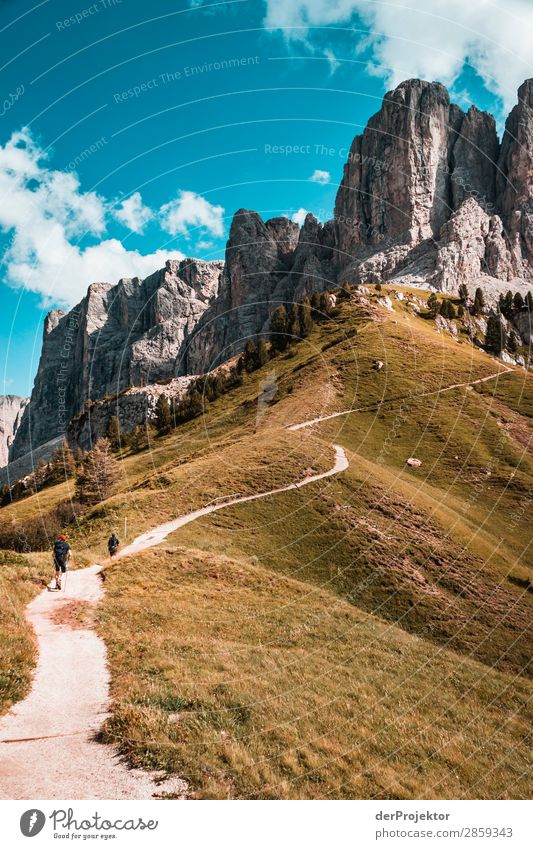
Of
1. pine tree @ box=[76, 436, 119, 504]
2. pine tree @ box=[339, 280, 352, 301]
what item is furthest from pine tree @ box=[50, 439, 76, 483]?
pine tree @ box=[339, 280, 352, 301]

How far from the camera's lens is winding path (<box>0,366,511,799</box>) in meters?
7.93

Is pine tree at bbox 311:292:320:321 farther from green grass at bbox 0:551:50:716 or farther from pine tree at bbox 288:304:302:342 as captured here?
green grass at bbox 0:551:50:716

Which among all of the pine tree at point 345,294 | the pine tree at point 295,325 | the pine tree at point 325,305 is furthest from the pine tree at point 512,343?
the pine tree at point 295,325

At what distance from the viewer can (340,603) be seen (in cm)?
2841

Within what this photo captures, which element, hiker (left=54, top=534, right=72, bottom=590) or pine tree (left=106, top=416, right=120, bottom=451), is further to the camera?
pine tree (left=106, top=416, right=120, bottom=451)

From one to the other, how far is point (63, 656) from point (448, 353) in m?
87.0

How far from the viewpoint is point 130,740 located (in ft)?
29.6

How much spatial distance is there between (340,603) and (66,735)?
69.7 ft

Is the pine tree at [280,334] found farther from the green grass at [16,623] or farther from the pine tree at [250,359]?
the green grass at [16,623]

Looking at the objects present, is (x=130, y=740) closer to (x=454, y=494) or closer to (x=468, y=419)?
(x=454, y=494)

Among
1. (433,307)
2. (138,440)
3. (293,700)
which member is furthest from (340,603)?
(433,307)

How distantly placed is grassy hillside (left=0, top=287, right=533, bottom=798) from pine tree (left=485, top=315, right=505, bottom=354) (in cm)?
5260

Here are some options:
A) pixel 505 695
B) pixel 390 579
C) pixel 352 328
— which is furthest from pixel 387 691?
pixel 352 328

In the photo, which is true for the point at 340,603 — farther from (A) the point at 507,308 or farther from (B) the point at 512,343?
(A) the point at 507,308
